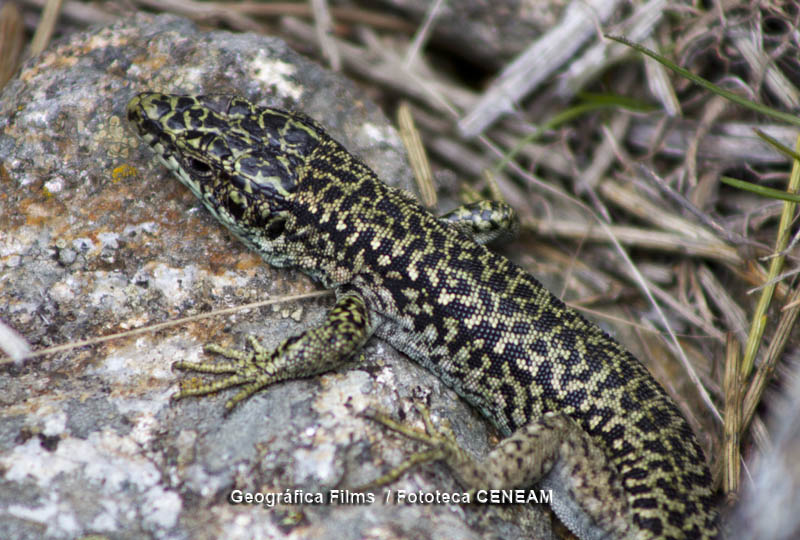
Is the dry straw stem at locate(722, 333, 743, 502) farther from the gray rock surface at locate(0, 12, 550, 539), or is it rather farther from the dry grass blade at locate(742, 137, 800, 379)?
the gray rock surface at locate(0, 12, 550, 539)

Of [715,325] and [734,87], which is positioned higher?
[734,87]

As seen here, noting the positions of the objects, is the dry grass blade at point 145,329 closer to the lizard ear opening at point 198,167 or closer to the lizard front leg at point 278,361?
the lizard front leg at point 278,361

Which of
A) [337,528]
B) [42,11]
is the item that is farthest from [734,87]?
[42,11]

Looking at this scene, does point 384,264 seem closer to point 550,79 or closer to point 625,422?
point 625,422

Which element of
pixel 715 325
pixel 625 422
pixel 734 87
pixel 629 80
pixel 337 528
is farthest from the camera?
pixel 629 80

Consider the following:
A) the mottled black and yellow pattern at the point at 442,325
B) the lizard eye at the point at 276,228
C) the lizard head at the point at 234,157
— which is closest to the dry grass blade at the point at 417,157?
the mottled black and yellow pattern at the point at 442,325

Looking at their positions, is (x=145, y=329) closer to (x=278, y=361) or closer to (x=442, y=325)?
(x=278, y=361)
